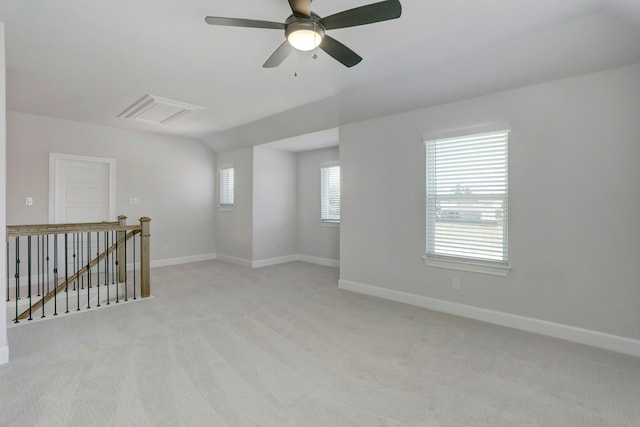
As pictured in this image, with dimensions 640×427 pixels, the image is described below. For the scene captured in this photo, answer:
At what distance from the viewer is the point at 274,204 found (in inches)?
261

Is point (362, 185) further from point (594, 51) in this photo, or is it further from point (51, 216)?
point (51, 216)

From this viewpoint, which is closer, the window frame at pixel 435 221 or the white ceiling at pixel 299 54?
the white ceiling at pixel 299 54

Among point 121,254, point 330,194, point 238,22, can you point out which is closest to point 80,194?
point 121,254

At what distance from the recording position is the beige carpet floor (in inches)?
74.8

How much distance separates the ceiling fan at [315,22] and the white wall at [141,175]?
4909 mm

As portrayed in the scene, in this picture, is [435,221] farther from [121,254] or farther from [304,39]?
[121,254]

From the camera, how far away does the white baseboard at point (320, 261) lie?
633 centimetres

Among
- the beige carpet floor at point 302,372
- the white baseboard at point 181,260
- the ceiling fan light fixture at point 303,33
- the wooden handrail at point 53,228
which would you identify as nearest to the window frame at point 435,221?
the beige carpet floor at point 302,372

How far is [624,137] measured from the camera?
2709 mm

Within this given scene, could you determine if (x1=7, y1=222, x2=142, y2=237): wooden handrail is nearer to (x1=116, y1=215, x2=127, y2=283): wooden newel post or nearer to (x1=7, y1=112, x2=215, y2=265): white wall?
(x1=116, y1=215, x2=127, y2=283): wooden newel post

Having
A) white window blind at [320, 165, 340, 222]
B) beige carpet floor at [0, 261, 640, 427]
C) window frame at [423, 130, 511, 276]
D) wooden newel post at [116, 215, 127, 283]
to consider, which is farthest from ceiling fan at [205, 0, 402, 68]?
white window blind at [320, 165, 340, 222]

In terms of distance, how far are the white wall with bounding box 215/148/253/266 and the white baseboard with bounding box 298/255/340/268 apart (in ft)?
4.01

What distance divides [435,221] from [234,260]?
4350 mm

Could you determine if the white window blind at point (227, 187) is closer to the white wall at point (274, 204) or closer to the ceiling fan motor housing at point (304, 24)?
the white wall at point (274, 204)
